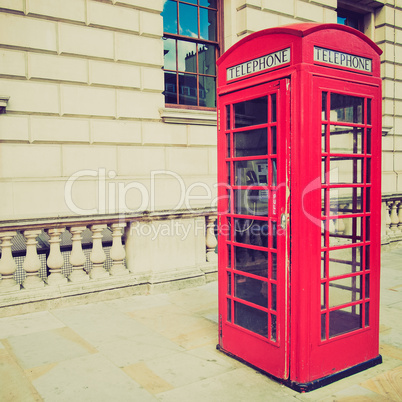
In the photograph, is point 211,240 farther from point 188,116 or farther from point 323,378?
point 323,378

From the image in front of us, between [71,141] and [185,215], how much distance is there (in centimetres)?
204

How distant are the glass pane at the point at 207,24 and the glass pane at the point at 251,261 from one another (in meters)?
5.69

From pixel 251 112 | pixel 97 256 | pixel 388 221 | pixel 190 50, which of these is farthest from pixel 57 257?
pixel 388 221

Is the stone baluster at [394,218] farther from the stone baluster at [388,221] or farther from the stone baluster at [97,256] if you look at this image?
the stone baluster at [97,256]

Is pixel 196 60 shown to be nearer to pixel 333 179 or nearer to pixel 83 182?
pixel 83 182

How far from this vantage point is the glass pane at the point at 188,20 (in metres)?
7.75

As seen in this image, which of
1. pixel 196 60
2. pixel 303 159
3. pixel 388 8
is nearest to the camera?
pixel 303 159

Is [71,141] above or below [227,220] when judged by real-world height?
above

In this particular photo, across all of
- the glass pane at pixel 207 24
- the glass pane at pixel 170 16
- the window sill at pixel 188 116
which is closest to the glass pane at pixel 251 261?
the window sill at pixel 188 116

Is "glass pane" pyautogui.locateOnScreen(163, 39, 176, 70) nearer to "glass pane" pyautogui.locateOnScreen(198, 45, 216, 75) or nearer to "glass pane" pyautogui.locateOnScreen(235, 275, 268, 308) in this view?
"glass pane" pyautogui.locateOnScreen(198, 45, 216, 75)

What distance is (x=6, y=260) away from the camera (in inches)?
191

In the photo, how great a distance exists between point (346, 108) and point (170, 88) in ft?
15.7

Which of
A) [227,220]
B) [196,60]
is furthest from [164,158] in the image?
[227,220]

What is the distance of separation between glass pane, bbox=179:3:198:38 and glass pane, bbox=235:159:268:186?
201 inches
